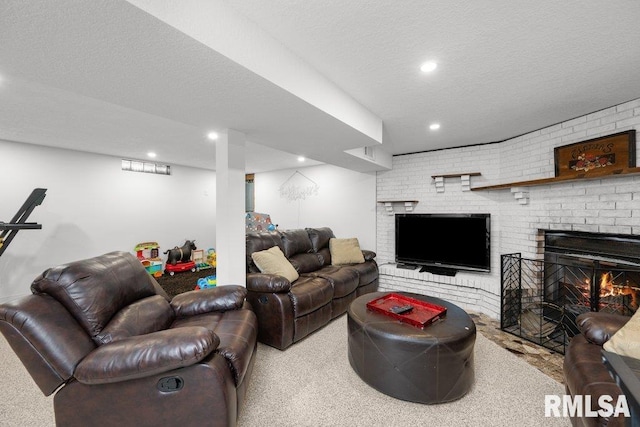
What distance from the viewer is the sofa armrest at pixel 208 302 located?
209 cm

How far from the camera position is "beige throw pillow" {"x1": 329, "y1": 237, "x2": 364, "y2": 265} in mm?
4043

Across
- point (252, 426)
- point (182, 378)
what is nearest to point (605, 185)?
point (252, 426)

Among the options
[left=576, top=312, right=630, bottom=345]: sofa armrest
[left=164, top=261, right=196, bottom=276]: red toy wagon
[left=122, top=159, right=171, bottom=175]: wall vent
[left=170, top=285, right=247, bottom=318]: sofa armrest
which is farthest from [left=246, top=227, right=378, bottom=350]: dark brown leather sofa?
[left=122, top=159, right=171, bottom=175]: wall vent

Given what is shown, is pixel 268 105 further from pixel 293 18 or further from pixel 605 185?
pixel 605 185

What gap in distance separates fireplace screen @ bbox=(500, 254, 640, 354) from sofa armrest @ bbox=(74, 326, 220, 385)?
3.06 m

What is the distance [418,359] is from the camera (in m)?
1.76

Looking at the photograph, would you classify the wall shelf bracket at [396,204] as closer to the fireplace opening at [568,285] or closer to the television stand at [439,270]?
the television stand at [439,270]

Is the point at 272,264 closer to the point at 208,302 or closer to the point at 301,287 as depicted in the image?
the point at 301,287

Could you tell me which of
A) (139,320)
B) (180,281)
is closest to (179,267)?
(180,281)

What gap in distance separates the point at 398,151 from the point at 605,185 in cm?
245

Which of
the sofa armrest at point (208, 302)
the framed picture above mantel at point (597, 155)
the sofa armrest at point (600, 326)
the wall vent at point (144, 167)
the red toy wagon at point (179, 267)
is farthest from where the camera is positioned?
the red toy wagon at point (179, 267)

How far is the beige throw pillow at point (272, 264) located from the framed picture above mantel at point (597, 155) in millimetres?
3044

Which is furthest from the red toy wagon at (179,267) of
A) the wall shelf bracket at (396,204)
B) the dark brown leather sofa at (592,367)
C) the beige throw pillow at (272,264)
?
the dark brown leather sofa at (592,367)

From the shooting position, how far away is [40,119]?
2895 mm
